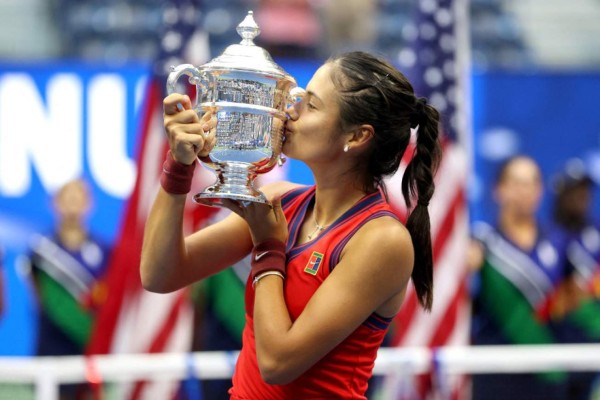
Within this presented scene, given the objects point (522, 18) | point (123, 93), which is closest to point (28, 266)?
point (123, 93)

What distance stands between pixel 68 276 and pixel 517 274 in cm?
248

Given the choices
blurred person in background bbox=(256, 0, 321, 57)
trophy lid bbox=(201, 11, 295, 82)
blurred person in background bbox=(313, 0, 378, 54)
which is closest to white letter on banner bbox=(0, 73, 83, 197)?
blurred person in background bbox=(256, 0, 321, 57)

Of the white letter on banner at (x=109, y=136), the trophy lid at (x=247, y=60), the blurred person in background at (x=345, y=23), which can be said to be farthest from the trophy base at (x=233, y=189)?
the blurred person in background at (x=345, y=23)

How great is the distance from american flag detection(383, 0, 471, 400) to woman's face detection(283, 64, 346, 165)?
2687 mm

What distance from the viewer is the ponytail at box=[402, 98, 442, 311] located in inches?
98.7

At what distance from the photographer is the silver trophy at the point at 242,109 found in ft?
8.06

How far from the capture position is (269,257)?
2.40 meters

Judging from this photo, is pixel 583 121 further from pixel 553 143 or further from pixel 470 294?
pixel 470 294

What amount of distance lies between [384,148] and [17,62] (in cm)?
→ 442

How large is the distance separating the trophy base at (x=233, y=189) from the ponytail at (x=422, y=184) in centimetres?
34

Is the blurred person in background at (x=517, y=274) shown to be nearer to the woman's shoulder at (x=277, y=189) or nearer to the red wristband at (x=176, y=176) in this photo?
the woman's shoulder at (x=277, y=189)

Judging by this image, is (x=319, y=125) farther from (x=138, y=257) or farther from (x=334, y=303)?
(x=138, y=257)

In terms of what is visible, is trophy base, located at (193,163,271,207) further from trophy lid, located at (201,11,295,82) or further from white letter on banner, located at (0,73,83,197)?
white letter on banner, located at (0,73,83,197)

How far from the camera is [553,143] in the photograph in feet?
21.3
